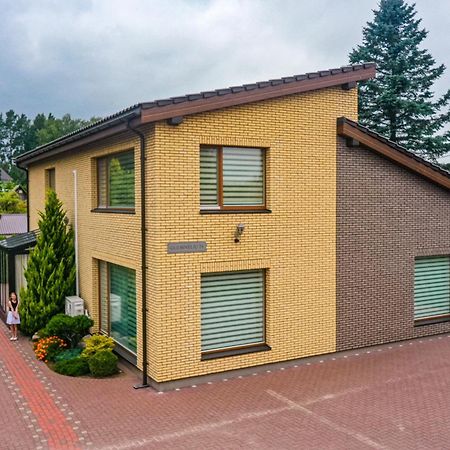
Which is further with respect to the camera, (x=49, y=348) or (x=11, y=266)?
(x=11, y=266)

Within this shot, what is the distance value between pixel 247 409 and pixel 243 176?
16.9ft

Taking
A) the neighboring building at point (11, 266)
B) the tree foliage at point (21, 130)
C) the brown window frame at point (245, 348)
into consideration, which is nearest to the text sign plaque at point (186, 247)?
the brown window frame at point (245, 348)

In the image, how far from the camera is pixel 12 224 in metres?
41.2

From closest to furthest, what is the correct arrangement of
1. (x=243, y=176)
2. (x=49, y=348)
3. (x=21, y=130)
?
(x=243, y=176) → (x=49, y=348) → (x=21, y=130)

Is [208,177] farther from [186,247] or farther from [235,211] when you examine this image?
[186,247]

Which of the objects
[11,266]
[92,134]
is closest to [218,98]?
[92,134]

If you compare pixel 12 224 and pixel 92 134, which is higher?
pixel 92 134

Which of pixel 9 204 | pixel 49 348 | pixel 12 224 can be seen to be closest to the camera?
pixel 49 348

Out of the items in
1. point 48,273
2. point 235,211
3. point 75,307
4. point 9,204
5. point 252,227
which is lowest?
point 75,307

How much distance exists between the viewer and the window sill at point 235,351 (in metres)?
12.2

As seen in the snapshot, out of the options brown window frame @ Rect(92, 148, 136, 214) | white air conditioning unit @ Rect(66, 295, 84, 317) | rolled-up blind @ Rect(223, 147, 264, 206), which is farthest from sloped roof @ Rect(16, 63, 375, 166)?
white air conditioning unit @ Rect(66, 295, 84, 317)

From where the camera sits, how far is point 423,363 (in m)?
13.3

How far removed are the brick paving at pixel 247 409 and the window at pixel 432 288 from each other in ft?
8.07

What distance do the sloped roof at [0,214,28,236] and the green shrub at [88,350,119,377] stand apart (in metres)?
28.9
